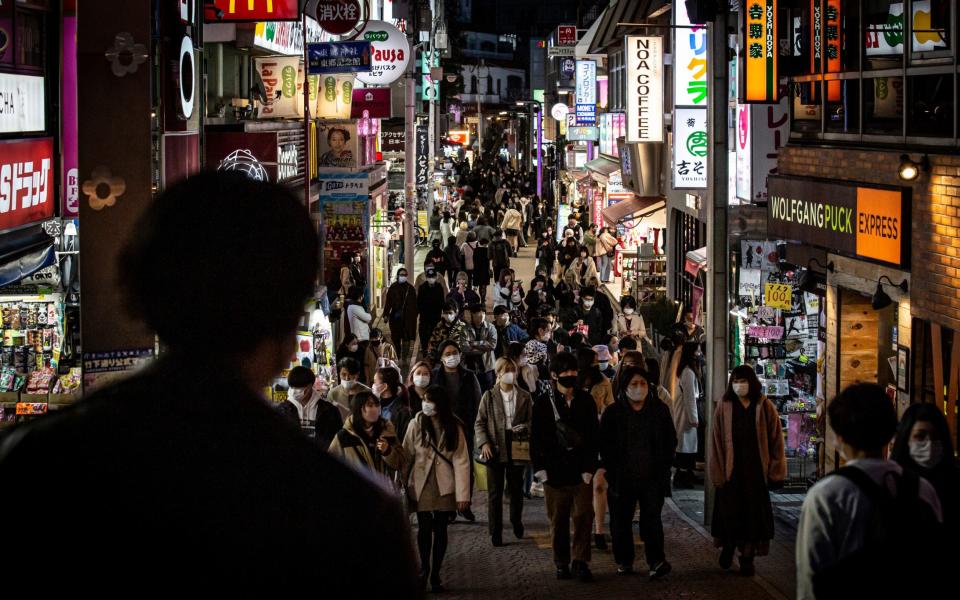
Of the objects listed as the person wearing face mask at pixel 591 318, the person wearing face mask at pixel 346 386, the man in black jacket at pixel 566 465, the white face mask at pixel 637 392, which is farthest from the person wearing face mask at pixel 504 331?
the white face mask at pixel 637 392

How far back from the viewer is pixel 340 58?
63.2ft

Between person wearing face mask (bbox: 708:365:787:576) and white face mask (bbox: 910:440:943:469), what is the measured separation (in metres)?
4.42

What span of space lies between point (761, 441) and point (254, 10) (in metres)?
8.45

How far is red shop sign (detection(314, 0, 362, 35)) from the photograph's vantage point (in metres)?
20.4

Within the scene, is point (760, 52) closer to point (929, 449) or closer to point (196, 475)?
point (929, 449)

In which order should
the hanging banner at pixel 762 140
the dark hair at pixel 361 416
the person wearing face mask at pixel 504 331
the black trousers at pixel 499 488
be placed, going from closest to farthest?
the dark hair at pixel 361 416
the black trousers at pixel 499 488
the hanging banner at pixel 762 140
the person wearing face mask at pixel 504 331

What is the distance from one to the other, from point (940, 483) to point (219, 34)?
14146 millimetres

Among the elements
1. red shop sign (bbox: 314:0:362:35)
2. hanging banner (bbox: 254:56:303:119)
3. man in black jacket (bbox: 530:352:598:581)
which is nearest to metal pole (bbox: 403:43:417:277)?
hanging banner (bbox: 254:56:303:119)

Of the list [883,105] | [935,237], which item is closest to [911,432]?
[935,237]

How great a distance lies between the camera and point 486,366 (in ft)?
51.6

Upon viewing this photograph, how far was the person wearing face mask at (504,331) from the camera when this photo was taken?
690 inches

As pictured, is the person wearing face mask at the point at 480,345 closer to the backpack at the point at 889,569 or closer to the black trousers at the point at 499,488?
the black trousers at the point at 499,488

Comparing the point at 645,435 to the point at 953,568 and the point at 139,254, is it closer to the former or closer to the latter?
the point at 953,568

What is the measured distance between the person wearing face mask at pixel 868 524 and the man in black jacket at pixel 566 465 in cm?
577
